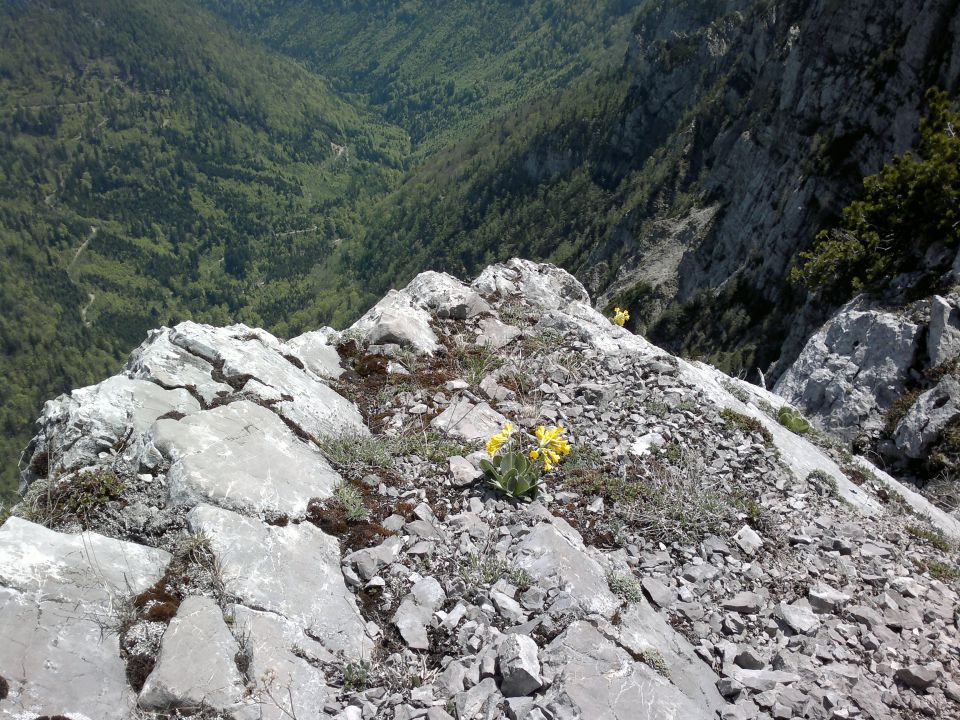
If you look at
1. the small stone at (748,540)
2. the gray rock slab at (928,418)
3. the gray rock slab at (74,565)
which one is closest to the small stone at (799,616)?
the small stone at (748,540)

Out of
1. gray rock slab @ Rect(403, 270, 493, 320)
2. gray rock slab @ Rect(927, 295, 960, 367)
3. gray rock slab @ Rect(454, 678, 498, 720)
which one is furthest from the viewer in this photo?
gray rock slab @ Rect(927, 295, 960, 367)

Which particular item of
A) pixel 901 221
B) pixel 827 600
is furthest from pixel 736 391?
pixel 901 221

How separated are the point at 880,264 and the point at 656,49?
152m

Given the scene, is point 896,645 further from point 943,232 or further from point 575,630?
point 943,232

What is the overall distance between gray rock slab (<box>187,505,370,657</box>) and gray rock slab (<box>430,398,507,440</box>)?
3.06m

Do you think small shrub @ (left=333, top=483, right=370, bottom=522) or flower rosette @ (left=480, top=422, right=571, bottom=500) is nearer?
small shrub @ (left=333, top=483, right=370, bottom=522)

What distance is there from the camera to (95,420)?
7504 mm

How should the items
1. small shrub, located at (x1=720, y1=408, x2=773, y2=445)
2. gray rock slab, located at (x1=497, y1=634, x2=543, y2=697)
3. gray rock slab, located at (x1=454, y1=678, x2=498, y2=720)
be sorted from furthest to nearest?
small shrub, located at (x1=720, y1=408, x2=773, y2=445) → gray rock slab, located at (x1=497, y1=634, x2=543, y2=697) → gray rock slab, located at (x1=454, y1=678, x2=498, y2=720)

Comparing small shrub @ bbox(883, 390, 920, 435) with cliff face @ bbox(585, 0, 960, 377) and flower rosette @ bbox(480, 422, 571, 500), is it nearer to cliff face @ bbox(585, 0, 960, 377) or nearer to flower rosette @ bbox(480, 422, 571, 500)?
flower rosette @ bbox(480, 422, 571, 500)

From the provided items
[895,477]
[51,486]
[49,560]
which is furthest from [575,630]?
[895,477]

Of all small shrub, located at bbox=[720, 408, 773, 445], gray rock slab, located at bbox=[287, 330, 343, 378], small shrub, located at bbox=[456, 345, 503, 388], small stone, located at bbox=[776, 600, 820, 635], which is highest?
small shrub, located at bbox=[720, 408, 773, 445]

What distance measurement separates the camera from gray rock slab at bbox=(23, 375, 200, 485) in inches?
286

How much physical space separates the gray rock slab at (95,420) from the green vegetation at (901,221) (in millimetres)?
19569

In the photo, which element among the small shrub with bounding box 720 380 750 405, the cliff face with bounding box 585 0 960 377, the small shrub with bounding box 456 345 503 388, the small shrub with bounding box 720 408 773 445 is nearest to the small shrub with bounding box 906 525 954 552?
the small shrub with bounding box 720 408 773 445
